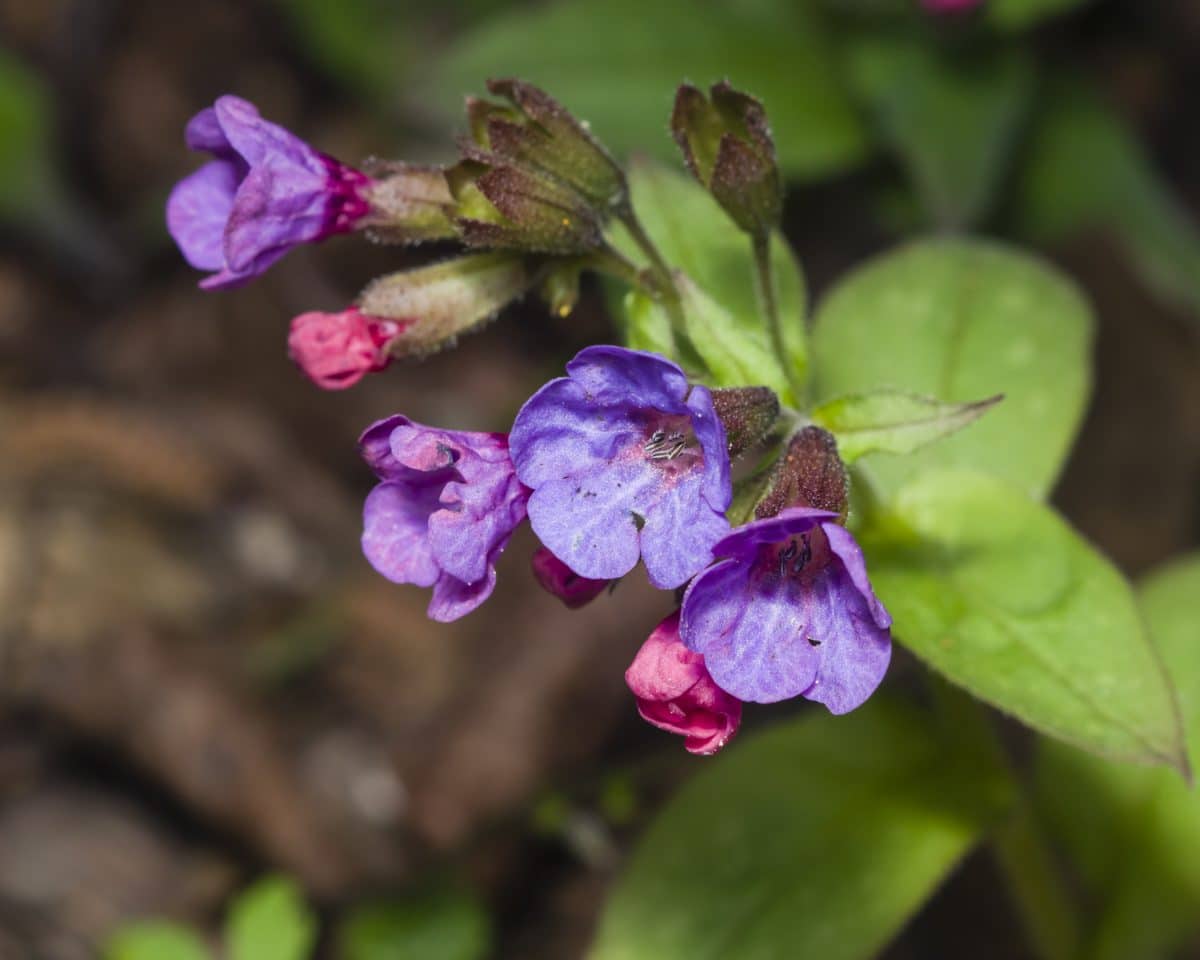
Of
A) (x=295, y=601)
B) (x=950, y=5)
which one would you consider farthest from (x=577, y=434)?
(x=950, y=5)

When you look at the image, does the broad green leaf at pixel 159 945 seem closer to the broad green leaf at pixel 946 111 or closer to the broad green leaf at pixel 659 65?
the broad green leaf at pixel 659 65

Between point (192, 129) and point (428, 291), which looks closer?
point (192, 129)

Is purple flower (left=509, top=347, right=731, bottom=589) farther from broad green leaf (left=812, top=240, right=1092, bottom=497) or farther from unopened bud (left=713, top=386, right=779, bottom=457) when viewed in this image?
broad green leaf (left=812, top=240, right=1092, bottom=497)

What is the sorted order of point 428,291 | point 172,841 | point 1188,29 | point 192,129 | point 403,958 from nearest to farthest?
point 192,129 → point 428,291 → point 403,958 → point 172,841 → point 1188,29

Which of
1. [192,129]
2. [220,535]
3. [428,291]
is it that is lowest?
[220,535]

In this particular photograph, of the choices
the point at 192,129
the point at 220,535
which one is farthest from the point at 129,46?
the point at 192,129

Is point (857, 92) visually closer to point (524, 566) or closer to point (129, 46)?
point (524, 566)
